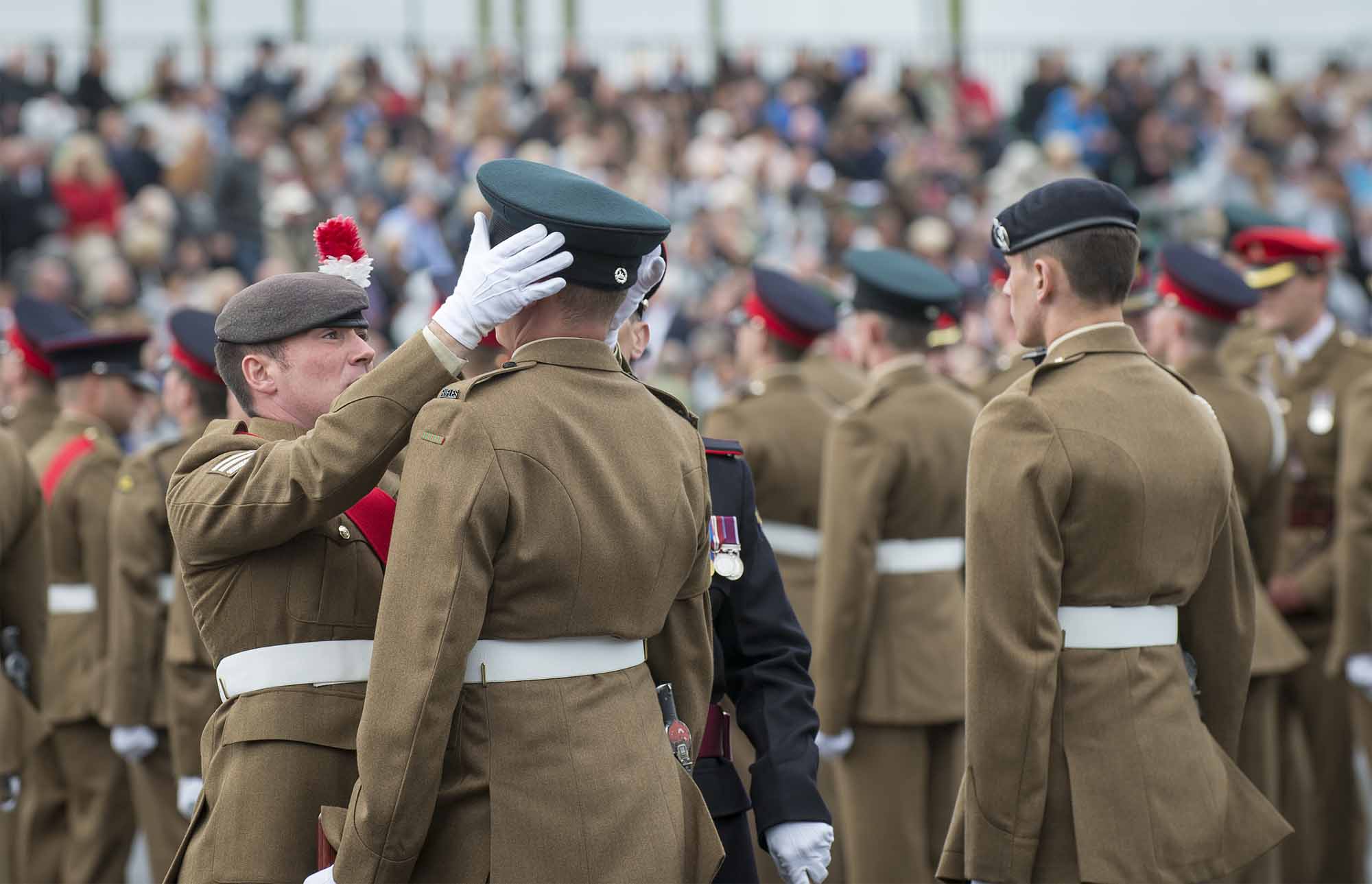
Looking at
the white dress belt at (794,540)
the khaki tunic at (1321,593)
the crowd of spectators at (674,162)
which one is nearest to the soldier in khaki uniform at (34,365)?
the white dress belt at (794,540)

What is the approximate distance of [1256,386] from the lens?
21.0 feet

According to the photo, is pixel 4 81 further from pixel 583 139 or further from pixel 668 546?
pixel 668 546

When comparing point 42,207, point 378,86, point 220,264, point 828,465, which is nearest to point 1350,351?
point 828,465

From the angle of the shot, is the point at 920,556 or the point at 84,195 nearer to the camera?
the point at 920,556

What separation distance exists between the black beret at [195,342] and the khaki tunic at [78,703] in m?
0.83

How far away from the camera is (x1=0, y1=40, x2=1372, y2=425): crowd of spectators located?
529 inches

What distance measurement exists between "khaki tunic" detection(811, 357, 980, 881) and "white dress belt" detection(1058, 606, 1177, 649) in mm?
1899

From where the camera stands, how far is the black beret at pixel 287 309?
11.1 feet

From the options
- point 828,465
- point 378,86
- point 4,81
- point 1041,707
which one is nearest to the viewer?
point 1041,707

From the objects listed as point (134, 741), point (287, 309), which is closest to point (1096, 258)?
point (287, 309)

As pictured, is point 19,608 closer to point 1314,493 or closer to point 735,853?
point 735,853

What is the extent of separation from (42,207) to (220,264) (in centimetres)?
157

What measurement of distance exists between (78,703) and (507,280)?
4.02 metres

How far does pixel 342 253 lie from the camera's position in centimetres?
358
